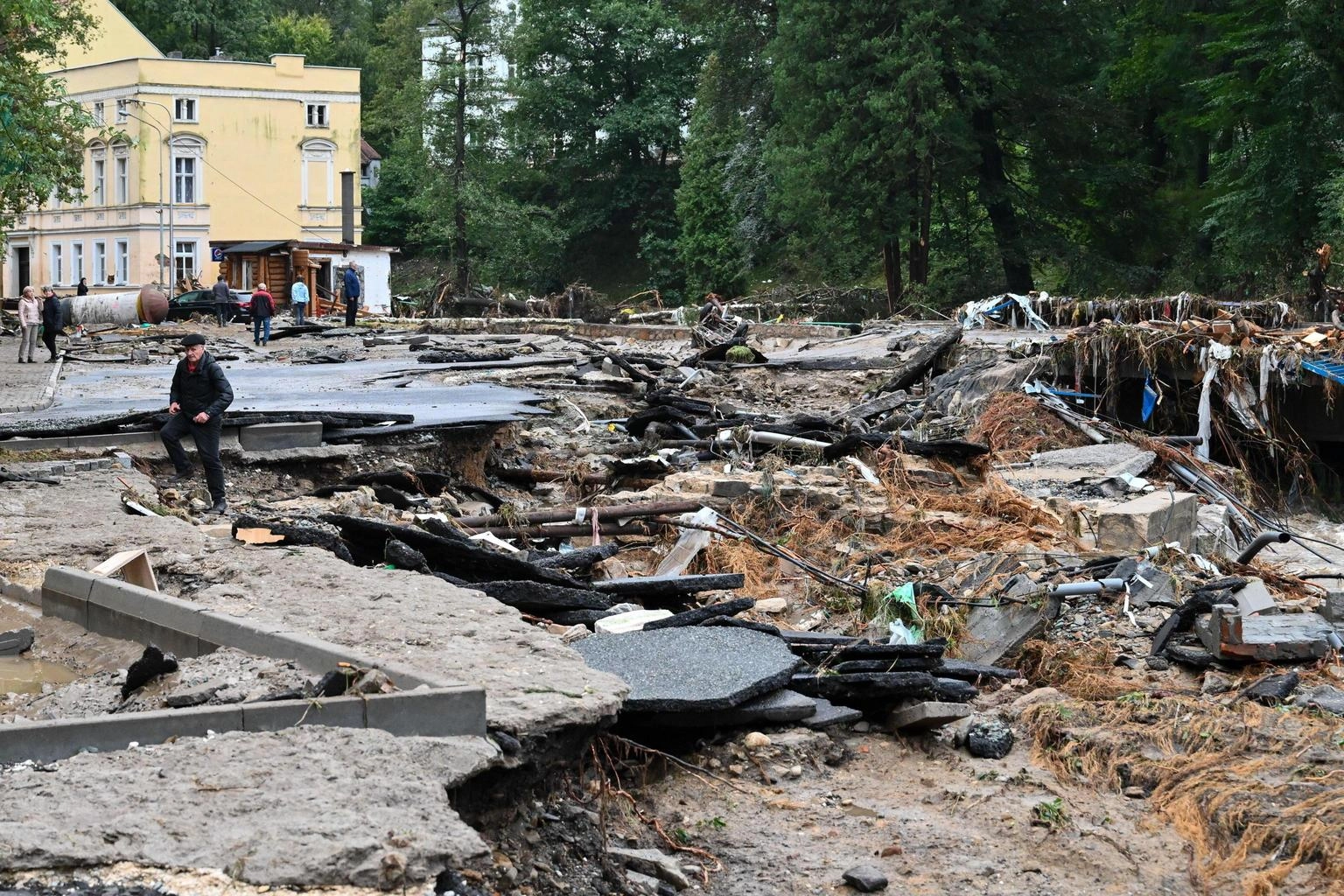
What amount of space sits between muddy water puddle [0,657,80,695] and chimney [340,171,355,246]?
56.5 meters

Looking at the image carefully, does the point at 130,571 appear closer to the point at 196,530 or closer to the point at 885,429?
the point at 196,530

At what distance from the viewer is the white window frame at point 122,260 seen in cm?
6044

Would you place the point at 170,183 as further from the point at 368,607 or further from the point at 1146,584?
the point at 368,607

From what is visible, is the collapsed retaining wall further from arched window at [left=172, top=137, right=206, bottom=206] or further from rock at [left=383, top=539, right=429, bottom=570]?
arched window at [left=172, top=137, right=206, bottom=206]

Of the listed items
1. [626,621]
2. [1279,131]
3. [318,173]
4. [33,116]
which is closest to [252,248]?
[318,173]

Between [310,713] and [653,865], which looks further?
[653,865]

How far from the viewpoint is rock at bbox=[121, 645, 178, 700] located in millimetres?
5734

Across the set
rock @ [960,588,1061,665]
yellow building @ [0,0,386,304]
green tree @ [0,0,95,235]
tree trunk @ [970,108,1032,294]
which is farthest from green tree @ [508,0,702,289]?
rock @ [960,588,1061,665]

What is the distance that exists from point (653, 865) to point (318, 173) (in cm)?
6067

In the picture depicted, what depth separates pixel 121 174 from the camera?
6056 cm

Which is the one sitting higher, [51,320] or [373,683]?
[51,320]

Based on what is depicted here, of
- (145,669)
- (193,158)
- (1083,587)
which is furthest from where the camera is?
(193,158)

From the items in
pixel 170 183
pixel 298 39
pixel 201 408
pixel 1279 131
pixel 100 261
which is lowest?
pixel 201 408

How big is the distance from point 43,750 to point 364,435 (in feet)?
29.7
